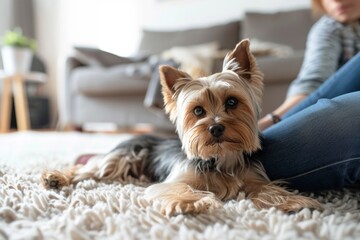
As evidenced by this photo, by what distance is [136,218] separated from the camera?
99 cm

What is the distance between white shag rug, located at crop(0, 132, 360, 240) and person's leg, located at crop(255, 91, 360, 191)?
0.28 ft

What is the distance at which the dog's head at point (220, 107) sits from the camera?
4.04ft

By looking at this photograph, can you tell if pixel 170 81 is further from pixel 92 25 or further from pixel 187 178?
pixel 92 25

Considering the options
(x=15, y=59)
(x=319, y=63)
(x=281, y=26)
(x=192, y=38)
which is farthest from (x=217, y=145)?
(x=15, y=59)

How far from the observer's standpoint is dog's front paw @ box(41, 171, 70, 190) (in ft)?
4.49

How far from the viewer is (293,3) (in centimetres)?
462

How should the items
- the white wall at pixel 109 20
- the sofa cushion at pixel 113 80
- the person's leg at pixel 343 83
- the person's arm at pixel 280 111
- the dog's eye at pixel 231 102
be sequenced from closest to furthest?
the dog's eye at pixel 231 102 → the person's leg at pixel 343 83 → the person's arm at pixel 280 111 → the sofa cushion at pixel 113 80 → the white wall at pixel 109 20

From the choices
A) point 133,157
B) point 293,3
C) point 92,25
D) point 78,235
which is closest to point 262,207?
point 78,235

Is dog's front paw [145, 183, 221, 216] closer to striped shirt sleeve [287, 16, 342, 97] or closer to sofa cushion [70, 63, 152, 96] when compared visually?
striped shirt sleeve [287, 16, 342, 97]

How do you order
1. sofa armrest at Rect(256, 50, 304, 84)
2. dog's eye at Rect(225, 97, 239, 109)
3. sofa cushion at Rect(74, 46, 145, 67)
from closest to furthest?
dog's eye at Rect(225, 97, 239, 109) < sofa armrest at Rect(256, 50, 304, 84) < sofa cushion at Rect(74, 46, 145, 67)

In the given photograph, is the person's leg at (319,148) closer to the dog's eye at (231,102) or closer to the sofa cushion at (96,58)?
the dog's eye at (231,102)

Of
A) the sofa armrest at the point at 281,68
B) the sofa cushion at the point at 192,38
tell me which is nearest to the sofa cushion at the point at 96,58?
the sofa cushion at the point at 192,38

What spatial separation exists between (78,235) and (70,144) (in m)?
2.32

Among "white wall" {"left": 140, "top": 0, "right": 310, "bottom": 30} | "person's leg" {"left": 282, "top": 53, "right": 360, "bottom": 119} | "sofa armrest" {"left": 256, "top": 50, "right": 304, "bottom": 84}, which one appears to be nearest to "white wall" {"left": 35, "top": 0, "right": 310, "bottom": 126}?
"white wall" {"left": 140, "top": 0, "right": 310, "bottom": 30}
